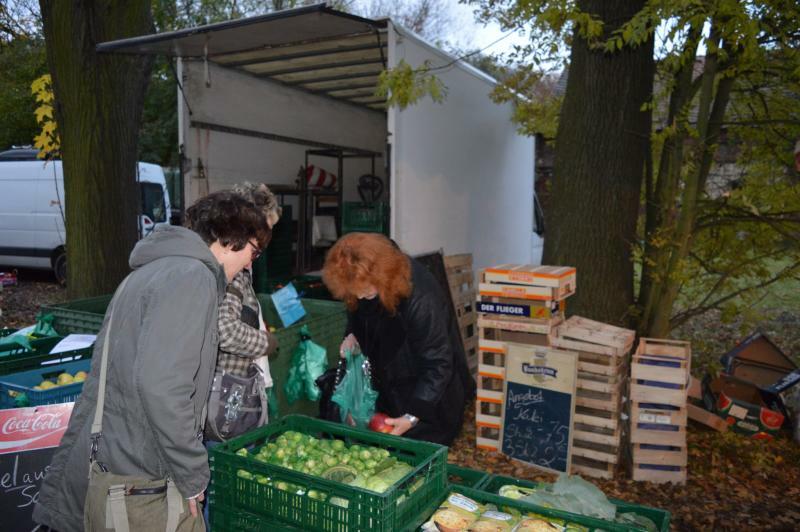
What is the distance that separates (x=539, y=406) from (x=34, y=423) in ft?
10.6

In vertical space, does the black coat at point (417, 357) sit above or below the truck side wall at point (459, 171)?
below

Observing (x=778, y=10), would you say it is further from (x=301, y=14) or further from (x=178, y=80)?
(x=178, y=80)

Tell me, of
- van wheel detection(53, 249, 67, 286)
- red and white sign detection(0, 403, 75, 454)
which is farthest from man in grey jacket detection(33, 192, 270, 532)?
van wheel detection(53, 249, 67, 286)

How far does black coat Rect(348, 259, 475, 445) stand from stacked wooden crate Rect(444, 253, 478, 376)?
2.68 meters

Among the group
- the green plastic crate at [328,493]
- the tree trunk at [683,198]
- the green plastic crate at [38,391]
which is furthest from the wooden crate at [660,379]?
the green plastic crate at [38,391]

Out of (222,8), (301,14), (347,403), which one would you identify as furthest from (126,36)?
(222,8)

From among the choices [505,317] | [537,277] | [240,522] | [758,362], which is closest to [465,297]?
[505,317]

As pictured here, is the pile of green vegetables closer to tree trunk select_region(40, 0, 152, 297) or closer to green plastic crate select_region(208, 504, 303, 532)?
green plastic crate select_region(208, 504, 303, 532)

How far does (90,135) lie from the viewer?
6121mm

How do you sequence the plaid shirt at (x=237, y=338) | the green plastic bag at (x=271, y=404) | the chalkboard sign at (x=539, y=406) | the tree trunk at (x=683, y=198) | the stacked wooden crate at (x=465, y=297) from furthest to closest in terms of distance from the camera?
1. the stacked wooden crate at (x=465, y=297)
2. the tree trunk at (x=683, y=198)
3. the chalkboard sign at (x=539, y=406)
4. the green plastic bag at (x=271, y=404)
5. the plaid shirt at (x=237, y=338)

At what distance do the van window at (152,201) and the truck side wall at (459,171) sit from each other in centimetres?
742

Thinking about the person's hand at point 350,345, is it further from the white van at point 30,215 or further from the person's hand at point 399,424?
the white van at point 30,215

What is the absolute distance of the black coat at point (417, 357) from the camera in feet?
11.2

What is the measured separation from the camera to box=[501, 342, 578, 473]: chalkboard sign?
14.7ft
